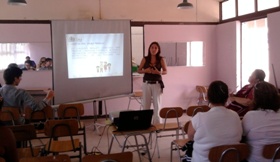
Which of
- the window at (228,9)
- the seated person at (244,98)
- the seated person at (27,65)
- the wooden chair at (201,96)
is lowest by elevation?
the wooden chair at (201,96)

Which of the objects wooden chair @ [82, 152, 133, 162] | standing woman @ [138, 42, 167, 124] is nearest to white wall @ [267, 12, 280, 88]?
standing woman @ [138, 42, 167, 124]

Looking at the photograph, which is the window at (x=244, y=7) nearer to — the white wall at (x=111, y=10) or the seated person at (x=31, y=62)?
the white wall at (x=111, y=10)

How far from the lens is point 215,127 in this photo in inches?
88.4

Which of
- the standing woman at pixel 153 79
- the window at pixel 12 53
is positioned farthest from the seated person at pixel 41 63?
the standing woman at pixel 153 79

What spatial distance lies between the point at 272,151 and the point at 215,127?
1.66 ft

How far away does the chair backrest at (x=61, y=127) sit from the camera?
129 inches

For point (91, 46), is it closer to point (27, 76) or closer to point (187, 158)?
point (27, 76)

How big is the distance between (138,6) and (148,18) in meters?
0.37

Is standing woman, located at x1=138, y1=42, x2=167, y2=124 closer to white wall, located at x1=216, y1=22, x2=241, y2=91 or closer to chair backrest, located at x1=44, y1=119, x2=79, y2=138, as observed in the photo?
chair backrest, located at x1=44, y1=119, x2=79, y2=138

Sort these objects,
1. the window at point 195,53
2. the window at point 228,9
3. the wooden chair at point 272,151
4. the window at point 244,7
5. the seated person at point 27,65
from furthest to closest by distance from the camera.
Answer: the window at point 195,53, the window at point 228,9, the seated person at point 27,65, the window at point 244,7, the wooden chair at point 272,151

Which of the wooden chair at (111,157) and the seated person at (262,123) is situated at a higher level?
the seated person at (262,123)

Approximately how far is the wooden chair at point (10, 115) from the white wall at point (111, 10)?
11.8 ft

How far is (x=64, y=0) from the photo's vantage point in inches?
274

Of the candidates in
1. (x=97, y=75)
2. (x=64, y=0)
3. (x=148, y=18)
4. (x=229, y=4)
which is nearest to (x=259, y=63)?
(x=229, y=4)
